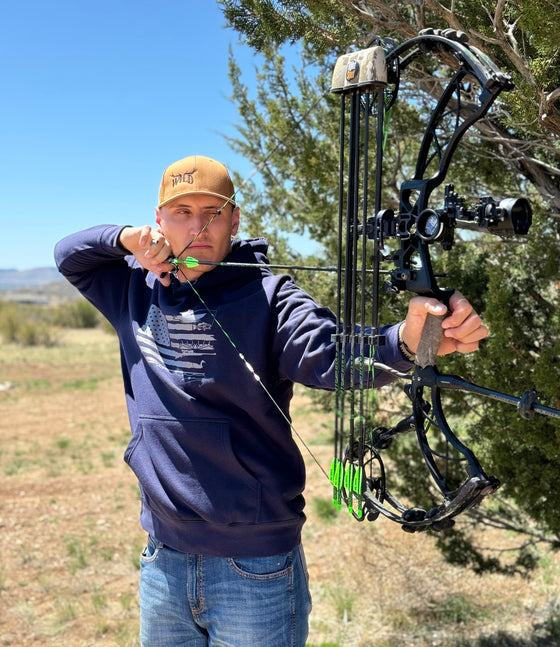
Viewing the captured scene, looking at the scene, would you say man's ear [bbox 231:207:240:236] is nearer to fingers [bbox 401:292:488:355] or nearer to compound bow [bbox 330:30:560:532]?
compound bow [bbox 330:30:560:532]

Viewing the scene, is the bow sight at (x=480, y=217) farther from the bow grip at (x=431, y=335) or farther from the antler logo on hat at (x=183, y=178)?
the antler logo on hat at (x=183, y=178)

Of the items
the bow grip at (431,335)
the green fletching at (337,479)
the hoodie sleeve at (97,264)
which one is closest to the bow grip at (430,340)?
the bow grip at (431,335)

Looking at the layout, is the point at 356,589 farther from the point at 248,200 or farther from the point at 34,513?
the point at 34,513

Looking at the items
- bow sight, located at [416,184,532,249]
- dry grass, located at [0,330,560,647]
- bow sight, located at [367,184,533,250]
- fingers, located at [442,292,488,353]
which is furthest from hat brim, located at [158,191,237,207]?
dry grass, located at [0,330,560,647]

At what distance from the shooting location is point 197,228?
2068 mm

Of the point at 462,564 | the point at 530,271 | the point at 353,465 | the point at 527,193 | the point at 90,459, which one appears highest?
the point at 527,193

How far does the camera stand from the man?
1896 millimetres

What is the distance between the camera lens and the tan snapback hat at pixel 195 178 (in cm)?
206

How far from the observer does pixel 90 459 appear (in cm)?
1048

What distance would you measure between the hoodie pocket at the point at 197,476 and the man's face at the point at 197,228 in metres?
0.48

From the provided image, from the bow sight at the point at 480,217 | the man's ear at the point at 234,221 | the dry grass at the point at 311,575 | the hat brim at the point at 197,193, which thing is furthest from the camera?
the dry grass at the point at 311,575

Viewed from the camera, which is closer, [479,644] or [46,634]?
[479,644]

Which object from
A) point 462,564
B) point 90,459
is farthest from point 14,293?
point 462,564

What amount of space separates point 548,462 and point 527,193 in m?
1.31
